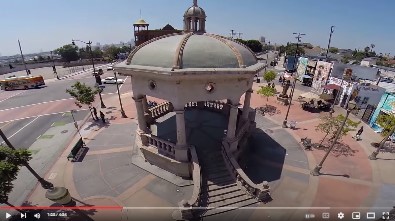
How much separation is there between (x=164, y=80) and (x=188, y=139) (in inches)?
313

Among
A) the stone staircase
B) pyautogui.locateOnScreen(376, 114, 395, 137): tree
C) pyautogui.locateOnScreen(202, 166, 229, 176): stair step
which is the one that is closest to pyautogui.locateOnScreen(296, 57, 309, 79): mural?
pyautogui.locateOnScreen(376, 114, 395, 137): tree

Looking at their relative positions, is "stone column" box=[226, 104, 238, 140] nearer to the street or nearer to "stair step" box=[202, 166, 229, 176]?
"stair step" box=[202, 166, 229, 176]

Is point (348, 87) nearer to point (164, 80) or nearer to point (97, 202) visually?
point (164, 80)

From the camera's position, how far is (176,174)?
19.8 metres

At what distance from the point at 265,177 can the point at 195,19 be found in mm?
16143

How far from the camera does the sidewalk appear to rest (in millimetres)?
17188

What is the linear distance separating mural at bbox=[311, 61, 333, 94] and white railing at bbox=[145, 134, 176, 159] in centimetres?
4205

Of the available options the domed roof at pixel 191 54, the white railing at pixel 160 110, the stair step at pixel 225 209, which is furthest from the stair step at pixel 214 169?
the white railing at pixel 160 110

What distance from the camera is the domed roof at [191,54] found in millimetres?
16234

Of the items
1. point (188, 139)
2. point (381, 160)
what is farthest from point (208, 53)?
point (381, 160)

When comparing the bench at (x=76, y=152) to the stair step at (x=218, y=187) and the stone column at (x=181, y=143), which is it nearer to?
the stone column at (x=181, y=143)

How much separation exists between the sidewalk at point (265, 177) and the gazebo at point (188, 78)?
2304mm

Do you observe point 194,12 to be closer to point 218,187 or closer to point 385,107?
point 218,187

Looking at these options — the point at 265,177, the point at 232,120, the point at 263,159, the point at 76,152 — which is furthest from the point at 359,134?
the point at 76,152
